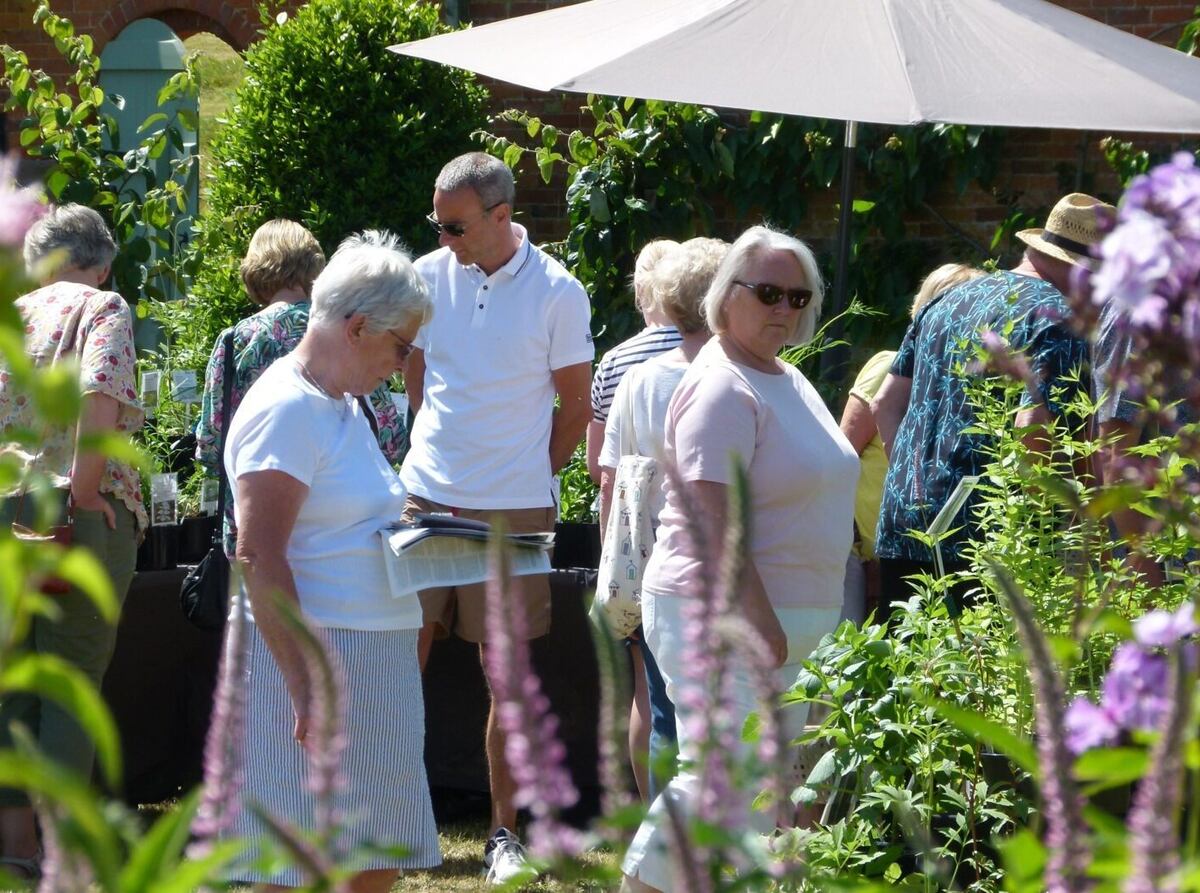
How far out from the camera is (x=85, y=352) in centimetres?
409

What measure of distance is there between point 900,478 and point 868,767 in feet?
5.03

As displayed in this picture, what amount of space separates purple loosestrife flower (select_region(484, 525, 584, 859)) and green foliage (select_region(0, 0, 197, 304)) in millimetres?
6673

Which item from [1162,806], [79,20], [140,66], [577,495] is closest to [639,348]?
[577,495]

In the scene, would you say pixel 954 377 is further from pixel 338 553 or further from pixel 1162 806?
pixel 1162 806

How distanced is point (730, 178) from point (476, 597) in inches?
146

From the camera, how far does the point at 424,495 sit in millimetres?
4582

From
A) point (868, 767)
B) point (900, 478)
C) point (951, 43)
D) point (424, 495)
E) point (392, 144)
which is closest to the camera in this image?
point (868, 767)

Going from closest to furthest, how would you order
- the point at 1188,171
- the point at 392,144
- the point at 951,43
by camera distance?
the point at 1188,171 < the point at 951,43 < the point at 392,144

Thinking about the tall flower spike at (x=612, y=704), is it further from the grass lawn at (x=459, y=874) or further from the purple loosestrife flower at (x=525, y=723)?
the grass lawn at (x=459, y=874)

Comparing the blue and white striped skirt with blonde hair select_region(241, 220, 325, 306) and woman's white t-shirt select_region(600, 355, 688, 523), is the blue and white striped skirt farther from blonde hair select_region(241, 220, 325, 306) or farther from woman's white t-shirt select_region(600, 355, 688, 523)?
blonde hair select_region(241, 220, 325, 306)

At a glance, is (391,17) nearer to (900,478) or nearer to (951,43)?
(951,43)

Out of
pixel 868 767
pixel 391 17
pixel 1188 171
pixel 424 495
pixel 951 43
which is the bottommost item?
pixel 868 767

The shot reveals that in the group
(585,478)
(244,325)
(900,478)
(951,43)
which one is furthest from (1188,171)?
(585,478)

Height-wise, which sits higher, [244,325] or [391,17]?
[391,17]
